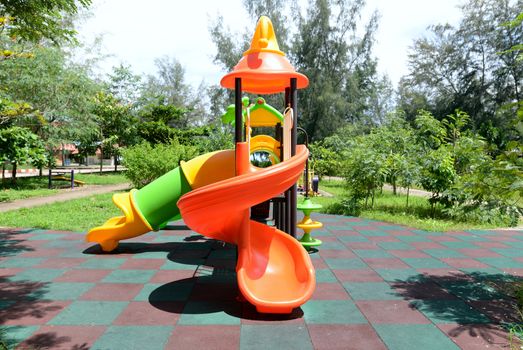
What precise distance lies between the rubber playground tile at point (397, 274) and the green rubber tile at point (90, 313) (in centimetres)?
356

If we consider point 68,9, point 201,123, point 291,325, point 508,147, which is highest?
point 201,123

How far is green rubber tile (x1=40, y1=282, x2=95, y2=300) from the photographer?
176 inches

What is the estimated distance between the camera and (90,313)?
13.1ft

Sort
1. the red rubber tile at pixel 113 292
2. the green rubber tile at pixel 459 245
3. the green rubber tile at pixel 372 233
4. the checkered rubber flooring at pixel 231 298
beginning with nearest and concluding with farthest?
the checkered rubber flooring at pixel 231 298 < the red rubber tile at pixel 113 292 < the green rubber tile at pixel 459 245 < the green rubber tile at pixel 372 233

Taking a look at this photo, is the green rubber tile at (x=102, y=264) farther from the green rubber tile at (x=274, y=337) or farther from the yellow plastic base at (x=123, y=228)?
the green rubber tile at (x=274, y=337)

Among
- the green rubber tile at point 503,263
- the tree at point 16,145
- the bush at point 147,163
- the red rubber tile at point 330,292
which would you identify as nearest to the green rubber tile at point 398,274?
the red rubber tile at point 330,292

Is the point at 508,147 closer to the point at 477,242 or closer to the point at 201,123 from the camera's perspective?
the point at 477,242

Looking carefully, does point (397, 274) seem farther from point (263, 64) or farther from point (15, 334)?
point (15, 334)

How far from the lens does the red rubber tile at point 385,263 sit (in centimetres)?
589

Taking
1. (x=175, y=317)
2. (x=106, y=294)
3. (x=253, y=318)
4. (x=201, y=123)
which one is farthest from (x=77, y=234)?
(x=201, y=123)

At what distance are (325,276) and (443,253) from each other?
2.78 m

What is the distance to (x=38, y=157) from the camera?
46.3 feet

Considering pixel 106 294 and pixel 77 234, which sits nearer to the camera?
pixel 106 294

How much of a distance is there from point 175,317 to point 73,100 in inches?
763
